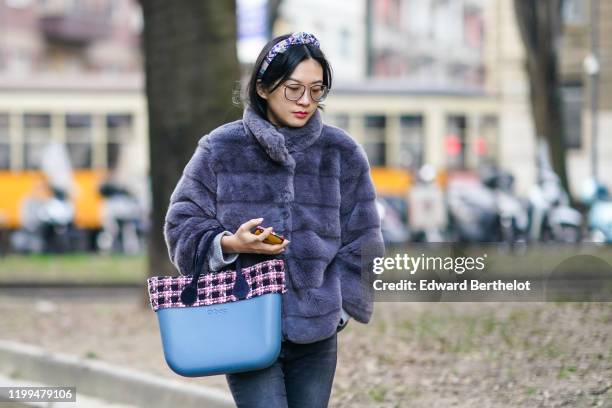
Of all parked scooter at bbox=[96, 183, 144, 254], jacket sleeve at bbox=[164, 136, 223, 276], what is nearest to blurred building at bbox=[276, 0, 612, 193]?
parked scooter at bbox=[96, 183, 144, 254]

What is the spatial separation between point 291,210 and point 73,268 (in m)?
14.9

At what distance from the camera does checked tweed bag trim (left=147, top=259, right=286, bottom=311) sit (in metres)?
3.19

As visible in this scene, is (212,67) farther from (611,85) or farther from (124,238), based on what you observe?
(611,85)

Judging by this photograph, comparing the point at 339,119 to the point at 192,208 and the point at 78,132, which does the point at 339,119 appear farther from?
the point at 192,208

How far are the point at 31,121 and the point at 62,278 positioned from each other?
22.1ft

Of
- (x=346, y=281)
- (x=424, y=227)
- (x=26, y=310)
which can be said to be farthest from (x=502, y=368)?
(x=424, y=227)

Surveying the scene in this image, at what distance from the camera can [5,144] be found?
72.5 feet

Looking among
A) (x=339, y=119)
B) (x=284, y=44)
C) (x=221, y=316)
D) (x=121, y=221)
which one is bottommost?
(x=121, y=221)

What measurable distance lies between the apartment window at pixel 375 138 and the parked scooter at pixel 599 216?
3920mm

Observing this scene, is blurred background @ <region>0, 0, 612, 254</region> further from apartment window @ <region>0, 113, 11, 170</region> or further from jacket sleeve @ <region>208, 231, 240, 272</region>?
jacket sleeve @ <region>208, 231, 240, 272</region>

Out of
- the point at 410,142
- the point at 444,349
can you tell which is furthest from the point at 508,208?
the point at 444,349

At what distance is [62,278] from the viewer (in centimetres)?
1597

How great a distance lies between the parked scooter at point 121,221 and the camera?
22.5 meters

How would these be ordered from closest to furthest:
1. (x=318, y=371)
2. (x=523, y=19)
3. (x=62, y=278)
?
(x=318, y=371) → (x=62, y=278) → (x=523, y=19)
